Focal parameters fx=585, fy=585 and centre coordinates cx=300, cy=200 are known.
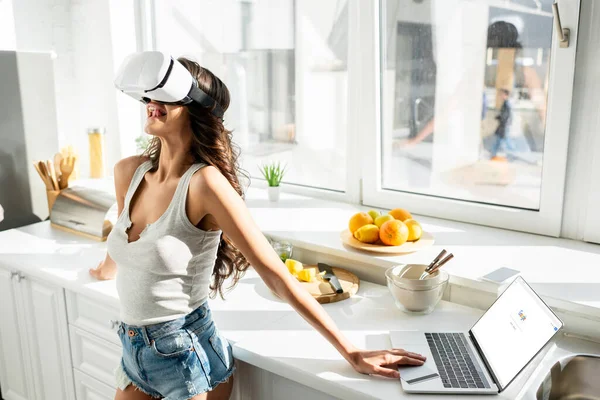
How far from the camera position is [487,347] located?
1.33 m

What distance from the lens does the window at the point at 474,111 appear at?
175cm

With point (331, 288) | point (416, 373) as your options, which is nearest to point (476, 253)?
point (331, 288)

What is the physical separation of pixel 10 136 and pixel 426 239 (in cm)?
179

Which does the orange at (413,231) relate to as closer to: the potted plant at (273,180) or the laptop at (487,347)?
the laptop at (487,347)

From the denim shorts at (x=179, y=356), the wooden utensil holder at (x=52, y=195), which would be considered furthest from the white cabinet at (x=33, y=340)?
the denim shorts at (x=179, y=356)

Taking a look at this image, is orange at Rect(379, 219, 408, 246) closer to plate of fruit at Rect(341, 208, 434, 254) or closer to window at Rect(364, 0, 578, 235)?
plate of fruit at Rect(341, 208, 434, 254)

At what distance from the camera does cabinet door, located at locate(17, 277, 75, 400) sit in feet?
6.39

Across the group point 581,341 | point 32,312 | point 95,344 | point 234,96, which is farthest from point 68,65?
point 581,341

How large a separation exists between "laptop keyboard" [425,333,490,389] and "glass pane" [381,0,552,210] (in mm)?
689

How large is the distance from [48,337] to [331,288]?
1.04 meters

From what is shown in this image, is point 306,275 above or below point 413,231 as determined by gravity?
below

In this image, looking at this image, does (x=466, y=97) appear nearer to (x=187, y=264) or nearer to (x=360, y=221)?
(x=360, y=221)

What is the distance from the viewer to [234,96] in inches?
103

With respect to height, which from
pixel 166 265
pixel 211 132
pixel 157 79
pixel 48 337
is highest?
pixel 157 79
